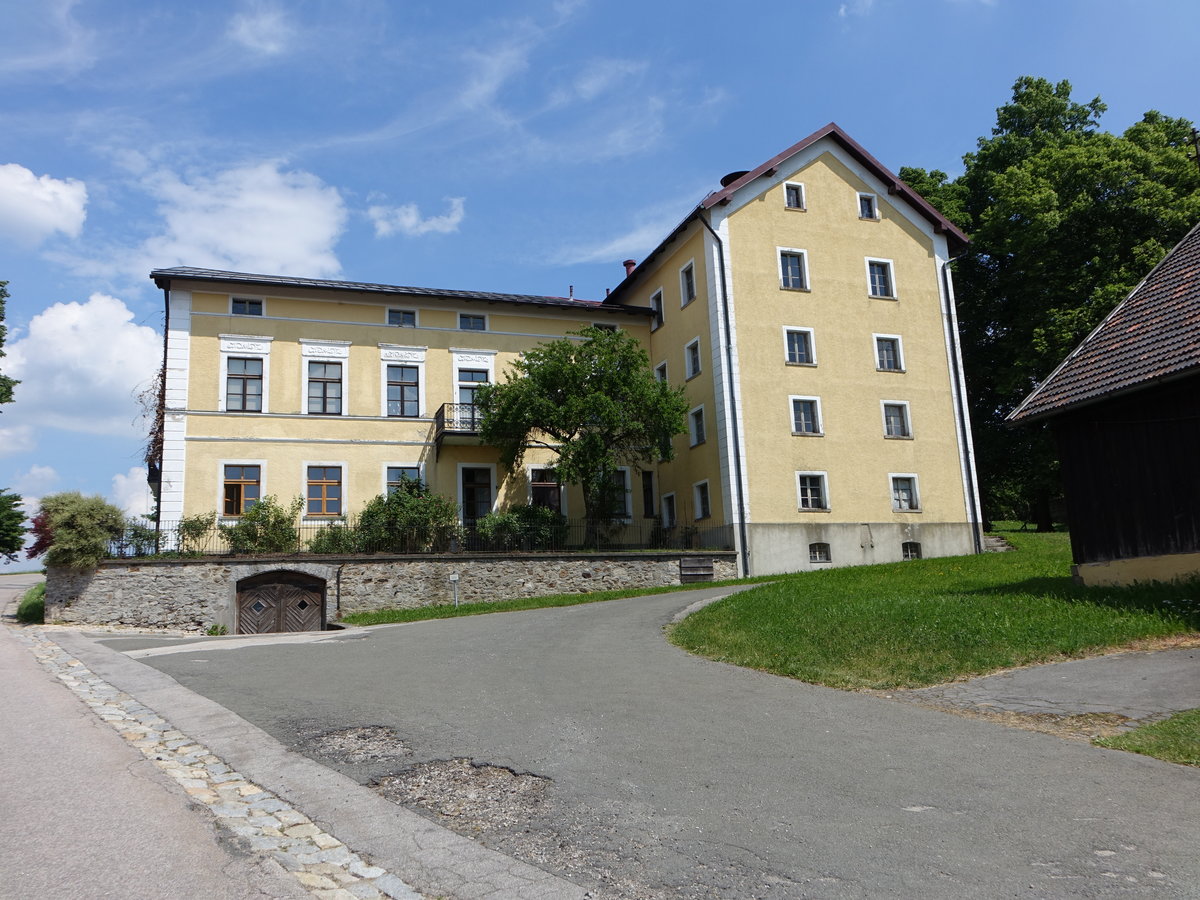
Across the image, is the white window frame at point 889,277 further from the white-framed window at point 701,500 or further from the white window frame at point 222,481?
the white window frame at point 222,481

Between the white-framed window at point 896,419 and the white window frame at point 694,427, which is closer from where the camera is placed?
the white window frame at point 694,427

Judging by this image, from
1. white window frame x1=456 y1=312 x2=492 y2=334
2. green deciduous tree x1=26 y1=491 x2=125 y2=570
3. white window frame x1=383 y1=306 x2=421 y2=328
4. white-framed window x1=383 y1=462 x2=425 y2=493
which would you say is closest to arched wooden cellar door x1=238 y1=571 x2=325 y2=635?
green deciduous tree x1=26 y1=491 x2=125 y2=570

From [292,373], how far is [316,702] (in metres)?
22.4

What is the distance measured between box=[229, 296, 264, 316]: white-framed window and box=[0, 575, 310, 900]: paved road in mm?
23516

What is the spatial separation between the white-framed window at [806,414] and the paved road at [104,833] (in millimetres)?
24749

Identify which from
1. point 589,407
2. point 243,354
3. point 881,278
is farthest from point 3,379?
point 881,278

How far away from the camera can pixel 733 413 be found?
2945 centimetres

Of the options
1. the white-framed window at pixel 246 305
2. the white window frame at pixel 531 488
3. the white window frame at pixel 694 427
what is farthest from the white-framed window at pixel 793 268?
the white-framed window at pixel 246 305

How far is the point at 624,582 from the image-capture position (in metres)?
26.9

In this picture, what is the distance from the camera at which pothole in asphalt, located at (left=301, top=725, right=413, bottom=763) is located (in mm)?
7441

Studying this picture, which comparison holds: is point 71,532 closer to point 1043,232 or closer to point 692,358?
point 692,358

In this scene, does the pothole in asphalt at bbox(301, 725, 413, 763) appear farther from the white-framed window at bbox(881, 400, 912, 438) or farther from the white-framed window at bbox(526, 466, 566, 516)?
the white-framed window at bbox(881, 400, 912, 438)

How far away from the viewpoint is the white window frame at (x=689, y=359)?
3161 cm

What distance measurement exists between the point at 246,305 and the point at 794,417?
59.0 ft
